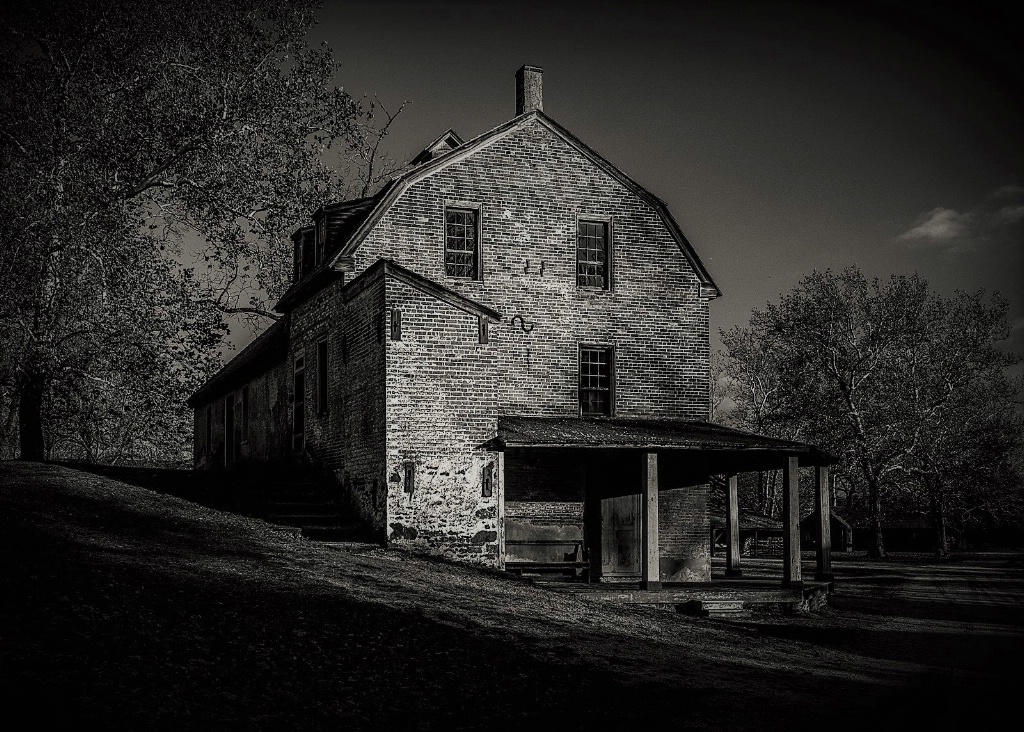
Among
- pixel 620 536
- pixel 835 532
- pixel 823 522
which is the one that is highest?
pixel 823 522

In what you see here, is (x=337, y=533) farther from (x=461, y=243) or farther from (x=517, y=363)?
(x=461, y=243)

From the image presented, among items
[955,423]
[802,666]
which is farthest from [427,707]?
[955,423]

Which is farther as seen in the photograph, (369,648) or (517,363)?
(517,363)

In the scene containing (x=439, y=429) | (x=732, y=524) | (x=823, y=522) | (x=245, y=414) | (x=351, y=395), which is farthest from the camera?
(x=245, y=414)

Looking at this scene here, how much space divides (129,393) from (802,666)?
2175 centimetres

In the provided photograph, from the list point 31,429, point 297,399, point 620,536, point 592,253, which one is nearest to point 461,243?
point 592,253

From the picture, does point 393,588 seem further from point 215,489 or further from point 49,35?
point 49,35

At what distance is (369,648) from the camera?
11.0 meters

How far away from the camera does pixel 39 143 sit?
25.2 m

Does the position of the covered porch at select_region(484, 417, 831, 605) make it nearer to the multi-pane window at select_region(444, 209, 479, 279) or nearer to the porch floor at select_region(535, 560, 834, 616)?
the porch floor at select_region(535, 560, 834, 616)

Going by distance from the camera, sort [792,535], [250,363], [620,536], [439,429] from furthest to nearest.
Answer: [250,363] < [620,536] < [792,535] < [439,429]

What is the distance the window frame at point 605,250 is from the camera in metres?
22.6

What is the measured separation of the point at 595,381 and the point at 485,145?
5.77 meters

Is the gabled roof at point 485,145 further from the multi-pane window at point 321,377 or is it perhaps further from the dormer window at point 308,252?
the dormer window at point 308,252
